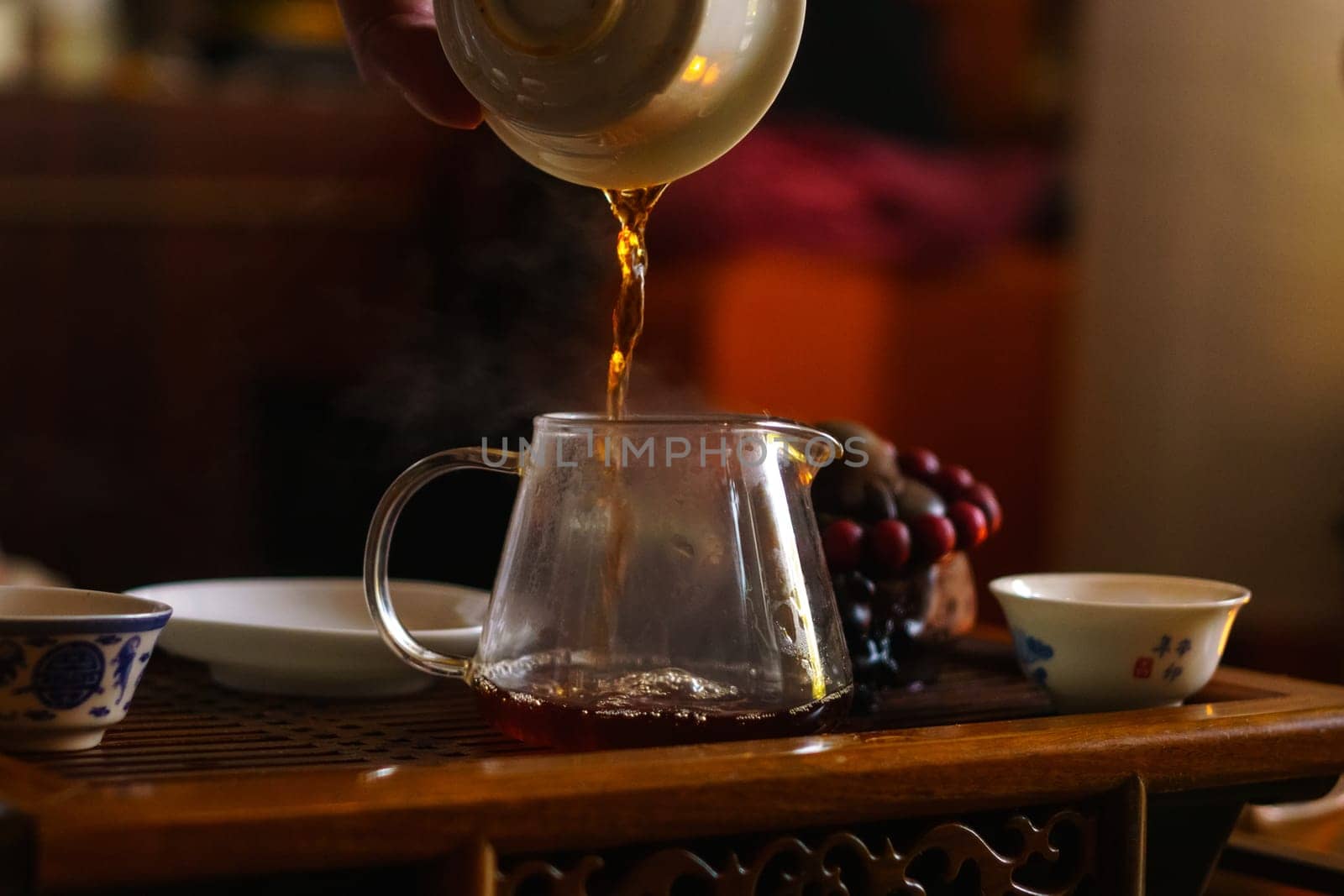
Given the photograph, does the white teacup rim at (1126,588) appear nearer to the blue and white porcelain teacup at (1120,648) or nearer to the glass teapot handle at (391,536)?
the blue and white porcelain teacup at (1120,648)

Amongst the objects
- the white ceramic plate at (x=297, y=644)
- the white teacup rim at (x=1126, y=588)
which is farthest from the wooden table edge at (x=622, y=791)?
the white ceramic plate at (x=297, y=644)

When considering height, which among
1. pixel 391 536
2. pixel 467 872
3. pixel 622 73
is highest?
pixel 622 73

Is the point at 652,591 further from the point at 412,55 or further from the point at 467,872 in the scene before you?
the point at 412,55

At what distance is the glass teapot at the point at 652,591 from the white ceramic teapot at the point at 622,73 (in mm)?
142

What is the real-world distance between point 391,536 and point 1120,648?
0.40 meters

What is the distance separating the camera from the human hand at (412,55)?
83 cm

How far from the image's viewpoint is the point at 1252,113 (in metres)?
2.87

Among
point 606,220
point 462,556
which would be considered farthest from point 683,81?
point 606,220

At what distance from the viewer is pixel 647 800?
0.61 m

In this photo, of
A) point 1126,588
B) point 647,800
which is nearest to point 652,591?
point 647,800

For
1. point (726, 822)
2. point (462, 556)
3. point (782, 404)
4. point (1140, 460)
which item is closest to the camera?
point (726, 822)

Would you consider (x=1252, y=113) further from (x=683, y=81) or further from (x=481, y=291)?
(x=683, y=81)

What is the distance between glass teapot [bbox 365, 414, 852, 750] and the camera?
721 millimetres

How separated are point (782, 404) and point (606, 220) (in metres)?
0.49
